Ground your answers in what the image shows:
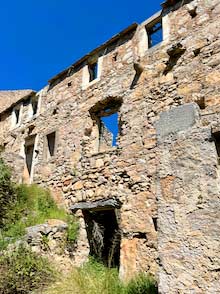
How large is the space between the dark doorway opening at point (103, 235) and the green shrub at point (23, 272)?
60.9 inches

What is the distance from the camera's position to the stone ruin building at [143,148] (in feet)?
8.59

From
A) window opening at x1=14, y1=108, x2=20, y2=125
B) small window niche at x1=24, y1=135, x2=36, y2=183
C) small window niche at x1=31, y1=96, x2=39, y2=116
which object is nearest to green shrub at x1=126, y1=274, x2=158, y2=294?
small window niche at x1=24, y1=135, x2=36, y2=183

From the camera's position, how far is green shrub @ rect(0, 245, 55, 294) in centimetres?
539

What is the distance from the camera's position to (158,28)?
8.73m

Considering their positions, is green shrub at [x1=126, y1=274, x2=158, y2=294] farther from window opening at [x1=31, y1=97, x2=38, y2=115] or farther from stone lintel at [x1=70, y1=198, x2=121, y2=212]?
window opening at [x1=31, y1=97, x2=38, y2=115]

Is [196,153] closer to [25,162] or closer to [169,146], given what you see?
[169,146]

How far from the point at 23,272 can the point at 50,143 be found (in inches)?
225

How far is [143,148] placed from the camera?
748cm

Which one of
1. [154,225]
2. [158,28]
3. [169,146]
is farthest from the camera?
[158,28]

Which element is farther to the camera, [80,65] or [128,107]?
[80,65]

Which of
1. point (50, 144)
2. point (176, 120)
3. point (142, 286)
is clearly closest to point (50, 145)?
point (50, 144)

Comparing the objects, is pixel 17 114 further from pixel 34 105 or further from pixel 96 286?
pixel 96 286

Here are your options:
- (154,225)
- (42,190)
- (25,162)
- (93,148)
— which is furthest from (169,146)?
(25,162)

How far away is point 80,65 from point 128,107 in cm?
326
